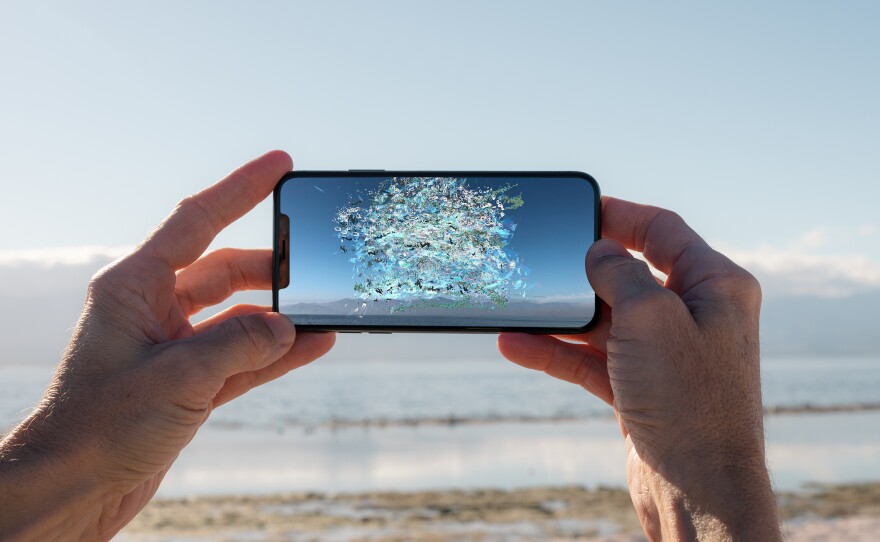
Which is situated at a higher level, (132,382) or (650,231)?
(650,231)

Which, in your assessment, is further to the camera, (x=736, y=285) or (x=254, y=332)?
(x=254, y=332)

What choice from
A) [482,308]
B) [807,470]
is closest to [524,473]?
[807,470]

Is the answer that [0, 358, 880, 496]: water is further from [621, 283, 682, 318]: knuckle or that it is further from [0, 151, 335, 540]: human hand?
[621, 283, 682, 318]: knuckle

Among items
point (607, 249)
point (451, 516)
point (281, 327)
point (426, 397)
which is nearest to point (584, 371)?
point (607, 249)

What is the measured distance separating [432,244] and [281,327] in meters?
0.76

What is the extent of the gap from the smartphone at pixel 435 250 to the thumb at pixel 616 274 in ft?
0.68

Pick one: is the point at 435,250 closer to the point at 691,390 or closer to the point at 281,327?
the point at 281,327

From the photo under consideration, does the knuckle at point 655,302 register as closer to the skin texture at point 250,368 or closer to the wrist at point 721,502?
the skin texture at point 250,368

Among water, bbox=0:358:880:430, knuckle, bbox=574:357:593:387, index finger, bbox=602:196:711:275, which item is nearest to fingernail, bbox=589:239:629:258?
index finger, bbox=602:196:711:275

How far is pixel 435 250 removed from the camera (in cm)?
328

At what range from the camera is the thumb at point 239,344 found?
270cm

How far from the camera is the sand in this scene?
958cm

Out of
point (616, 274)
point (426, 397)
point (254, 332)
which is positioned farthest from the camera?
point (426, 397)

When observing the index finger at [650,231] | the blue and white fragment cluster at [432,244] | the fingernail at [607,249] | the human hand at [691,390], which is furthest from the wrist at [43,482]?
the index finger at [650,231]
